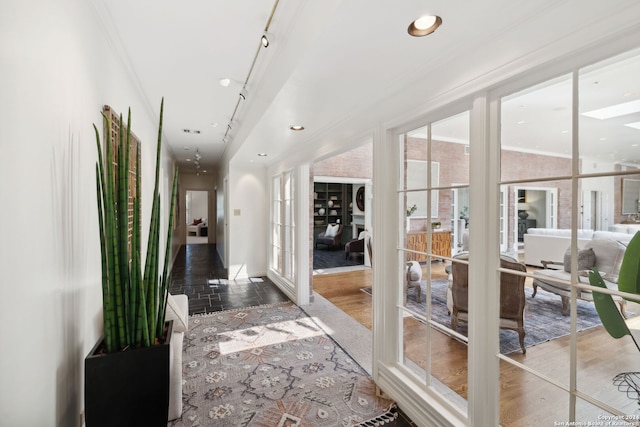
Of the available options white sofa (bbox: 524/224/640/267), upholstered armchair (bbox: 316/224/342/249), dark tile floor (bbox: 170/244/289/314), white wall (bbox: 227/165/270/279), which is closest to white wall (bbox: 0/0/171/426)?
white sofa (bbox: 524/224/640/267)

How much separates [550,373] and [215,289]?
451cm

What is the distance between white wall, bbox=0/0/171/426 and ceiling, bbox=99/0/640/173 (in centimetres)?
49

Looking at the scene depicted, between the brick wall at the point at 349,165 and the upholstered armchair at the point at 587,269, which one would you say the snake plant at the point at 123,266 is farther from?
the brick wall at the point at 349,165

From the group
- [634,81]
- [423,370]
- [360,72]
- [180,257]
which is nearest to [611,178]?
[634,81]

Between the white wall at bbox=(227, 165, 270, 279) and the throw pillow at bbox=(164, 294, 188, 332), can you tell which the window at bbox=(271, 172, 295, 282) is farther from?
the throw pillow at bbox=(164, 294, 188, 332)

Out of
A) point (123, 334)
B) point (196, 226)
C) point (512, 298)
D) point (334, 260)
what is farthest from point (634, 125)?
point (196, 226)

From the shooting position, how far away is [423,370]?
1942 mm

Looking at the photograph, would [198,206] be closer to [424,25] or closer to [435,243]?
[435,243]

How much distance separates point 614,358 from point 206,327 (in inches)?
133

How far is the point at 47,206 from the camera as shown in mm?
1082

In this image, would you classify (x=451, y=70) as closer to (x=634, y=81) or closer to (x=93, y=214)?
(x=634, y=81)

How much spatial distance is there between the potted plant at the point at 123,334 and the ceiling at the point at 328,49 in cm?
95

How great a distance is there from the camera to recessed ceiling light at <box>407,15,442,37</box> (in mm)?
1292

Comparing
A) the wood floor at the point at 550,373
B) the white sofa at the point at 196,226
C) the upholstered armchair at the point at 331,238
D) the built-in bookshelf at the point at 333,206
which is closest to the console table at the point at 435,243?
the wood floor at the point at 550,373
